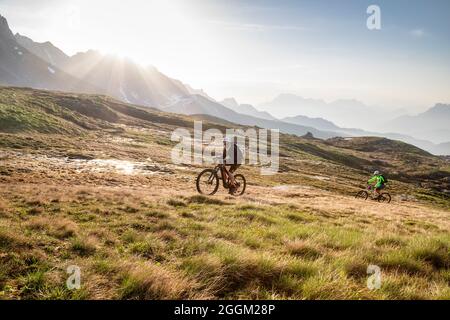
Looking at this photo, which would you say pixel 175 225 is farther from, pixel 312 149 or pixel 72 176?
pixel 312 149

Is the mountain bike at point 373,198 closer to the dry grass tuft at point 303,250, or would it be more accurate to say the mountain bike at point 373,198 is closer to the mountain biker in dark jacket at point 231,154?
the mountain biker in dark jacket at point 231,154

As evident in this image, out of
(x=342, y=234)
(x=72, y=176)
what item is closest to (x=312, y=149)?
(x=72, y=176)

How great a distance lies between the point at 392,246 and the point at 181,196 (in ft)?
32.6

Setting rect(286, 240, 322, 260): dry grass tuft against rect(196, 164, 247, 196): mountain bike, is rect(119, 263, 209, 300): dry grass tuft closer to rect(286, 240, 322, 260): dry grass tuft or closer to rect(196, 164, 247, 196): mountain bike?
rect(286, 240, 322, 260): dry grass tuft

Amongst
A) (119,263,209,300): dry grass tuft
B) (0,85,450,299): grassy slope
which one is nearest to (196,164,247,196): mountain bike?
(0,85,450,299): grassy slope

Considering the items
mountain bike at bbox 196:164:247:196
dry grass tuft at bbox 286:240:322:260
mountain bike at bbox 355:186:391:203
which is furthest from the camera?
mountain bike at bbox 355:186:391:203

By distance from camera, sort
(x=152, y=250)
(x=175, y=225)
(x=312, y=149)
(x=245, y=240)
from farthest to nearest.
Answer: (x=312, y=149) → (x=175, y=225) → (x=245, y=240) → (x=152, y=250)

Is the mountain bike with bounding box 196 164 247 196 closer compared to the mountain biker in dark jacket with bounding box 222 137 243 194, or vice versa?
the mountain biker in dark jacket with bounding box 222 137 243 194

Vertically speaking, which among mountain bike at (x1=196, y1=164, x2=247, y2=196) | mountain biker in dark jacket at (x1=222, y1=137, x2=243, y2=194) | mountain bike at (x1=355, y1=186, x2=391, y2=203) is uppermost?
mountain biker in dark jacket at (x1=222, y1=137, x2=243, y2=194)

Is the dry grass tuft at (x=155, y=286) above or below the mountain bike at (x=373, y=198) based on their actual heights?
above

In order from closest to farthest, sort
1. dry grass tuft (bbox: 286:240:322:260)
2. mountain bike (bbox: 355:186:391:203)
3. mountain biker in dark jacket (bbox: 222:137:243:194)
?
dry grass tuft (bbox: 286:240:322:260) → mountain biker in dark jacket (bbox: 222:137:243:194) → mountain bike (bbox: 355:186:391:203)

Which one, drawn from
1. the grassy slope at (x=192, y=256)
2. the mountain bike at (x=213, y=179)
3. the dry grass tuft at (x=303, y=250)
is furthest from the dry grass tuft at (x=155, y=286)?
the mountain bike at (x=213, y=179)

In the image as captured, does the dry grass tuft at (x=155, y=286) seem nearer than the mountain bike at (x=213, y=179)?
Yes
